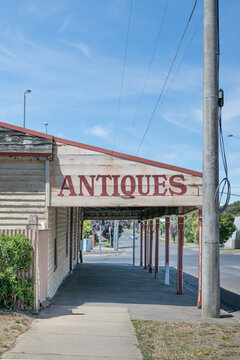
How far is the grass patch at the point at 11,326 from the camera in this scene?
7.47 metres

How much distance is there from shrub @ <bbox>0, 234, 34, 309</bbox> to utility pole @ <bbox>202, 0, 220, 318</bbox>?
14.4ft

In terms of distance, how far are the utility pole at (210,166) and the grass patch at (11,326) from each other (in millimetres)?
4497

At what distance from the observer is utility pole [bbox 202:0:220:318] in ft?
37.0

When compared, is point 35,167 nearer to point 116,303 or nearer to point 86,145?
point 86,145

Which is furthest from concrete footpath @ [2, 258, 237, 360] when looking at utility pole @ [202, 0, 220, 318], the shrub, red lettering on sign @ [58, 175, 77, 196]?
red lettering on sign @ [58, 175, 77, 196]

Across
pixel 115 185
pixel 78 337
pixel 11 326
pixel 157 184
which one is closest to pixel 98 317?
pixel 78 337

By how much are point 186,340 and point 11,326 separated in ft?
11.0

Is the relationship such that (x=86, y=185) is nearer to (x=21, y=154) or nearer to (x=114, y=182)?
(x=114, y=182)

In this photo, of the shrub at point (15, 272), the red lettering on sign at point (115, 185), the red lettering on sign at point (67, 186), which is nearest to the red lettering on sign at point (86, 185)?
the red lettering on sign at point (67, 186)

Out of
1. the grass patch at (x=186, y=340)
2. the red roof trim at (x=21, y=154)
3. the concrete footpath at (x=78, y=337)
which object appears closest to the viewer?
the concrete footpath at (x=78, y=337)

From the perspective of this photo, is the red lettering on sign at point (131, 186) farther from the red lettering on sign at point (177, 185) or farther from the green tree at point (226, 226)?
the green tree at point (226, 226)

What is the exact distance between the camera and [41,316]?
402 inches

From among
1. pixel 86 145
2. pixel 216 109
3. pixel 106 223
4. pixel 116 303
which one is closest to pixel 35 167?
pixel 86 145

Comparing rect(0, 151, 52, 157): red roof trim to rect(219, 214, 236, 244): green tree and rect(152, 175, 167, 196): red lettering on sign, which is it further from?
rect(219, 214, 236, 244): green tree
